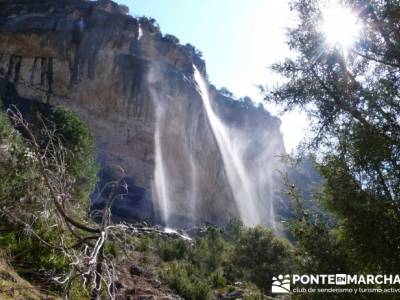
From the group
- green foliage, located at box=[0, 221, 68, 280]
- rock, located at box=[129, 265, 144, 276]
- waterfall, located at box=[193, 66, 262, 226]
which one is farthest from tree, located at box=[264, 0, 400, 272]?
waterfall, located at box=[193, 66, 262, 226]

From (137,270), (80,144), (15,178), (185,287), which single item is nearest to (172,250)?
(80,144)

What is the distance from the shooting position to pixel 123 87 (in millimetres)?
42594

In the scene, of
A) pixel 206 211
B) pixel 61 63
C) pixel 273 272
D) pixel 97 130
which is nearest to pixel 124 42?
pixel 61 63

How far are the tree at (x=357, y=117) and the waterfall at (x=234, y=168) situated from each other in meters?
42.6

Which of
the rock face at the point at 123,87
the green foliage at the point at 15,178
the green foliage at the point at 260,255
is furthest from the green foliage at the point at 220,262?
the rock face at the point at 123,87

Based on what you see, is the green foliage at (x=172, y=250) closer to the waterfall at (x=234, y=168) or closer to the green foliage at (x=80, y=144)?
the green foliage at (x=80, y=144)

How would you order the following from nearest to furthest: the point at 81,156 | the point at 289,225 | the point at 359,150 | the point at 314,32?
the point at 359,150, the point at 289,225, the point at 314,32, the point at 81,156

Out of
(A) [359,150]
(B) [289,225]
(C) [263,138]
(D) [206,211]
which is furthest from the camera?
(C) [263,138]

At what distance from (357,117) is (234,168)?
163 feet

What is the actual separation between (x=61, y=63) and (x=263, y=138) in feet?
105

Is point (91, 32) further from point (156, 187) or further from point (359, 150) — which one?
point (359, 150)

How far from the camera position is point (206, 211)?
1868 inches

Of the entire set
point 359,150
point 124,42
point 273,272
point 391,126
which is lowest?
point 273,272

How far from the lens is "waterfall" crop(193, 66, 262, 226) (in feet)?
171
